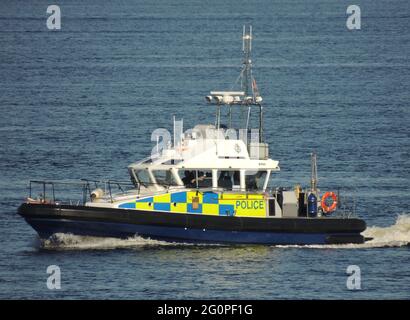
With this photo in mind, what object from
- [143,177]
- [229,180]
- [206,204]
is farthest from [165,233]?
[229,180]

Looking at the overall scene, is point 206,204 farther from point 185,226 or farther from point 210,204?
point 185,226

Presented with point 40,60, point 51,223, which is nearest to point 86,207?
point 51,223

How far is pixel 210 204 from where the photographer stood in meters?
49.2

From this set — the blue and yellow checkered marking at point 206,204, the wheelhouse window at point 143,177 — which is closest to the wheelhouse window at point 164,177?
the wheelhouse window at point 143,177

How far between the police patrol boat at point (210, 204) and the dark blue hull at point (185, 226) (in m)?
0.03

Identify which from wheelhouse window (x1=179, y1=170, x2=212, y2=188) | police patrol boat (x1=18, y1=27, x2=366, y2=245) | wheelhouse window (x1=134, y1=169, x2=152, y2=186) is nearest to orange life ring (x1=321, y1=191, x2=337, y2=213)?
police patrol boat (x1=18, y1=27, x2=366, y2=245)

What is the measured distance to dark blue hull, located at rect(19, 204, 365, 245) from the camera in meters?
48.3

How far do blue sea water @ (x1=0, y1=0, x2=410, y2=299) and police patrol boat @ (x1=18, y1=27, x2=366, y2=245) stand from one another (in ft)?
1.69

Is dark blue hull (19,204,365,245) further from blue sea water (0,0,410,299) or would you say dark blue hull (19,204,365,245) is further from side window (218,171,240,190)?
side window (218,171,240,190)

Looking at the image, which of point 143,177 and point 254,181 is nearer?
point 143,177

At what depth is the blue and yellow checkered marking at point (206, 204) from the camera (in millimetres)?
48938

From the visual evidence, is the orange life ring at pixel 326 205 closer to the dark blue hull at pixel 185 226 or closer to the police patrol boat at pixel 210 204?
the police patrol boat at pixel 210 204

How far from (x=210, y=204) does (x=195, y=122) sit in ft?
82.9
